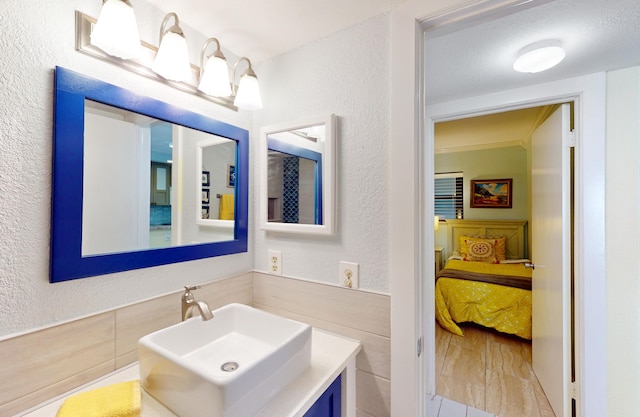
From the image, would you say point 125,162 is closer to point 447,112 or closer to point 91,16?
point 91,16

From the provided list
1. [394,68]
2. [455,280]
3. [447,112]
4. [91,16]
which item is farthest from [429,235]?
[91,16]

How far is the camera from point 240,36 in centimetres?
117

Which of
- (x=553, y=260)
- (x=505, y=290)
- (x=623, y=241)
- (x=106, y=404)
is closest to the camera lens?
(x=106, y=404)

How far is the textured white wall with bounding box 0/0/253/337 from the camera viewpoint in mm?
678

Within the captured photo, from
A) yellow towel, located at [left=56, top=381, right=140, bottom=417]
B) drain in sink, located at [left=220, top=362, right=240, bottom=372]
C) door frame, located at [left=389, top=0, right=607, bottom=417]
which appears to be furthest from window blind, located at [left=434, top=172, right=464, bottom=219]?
yellow towel, located at [left=56, top=381, right=140, bottom=417]

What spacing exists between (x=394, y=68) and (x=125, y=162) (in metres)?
1.01

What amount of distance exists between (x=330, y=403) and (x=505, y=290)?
2.65 meters

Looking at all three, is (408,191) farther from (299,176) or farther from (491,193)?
(491,193)

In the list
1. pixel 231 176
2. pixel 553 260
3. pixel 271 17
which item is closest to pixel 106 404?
pixel 231 176

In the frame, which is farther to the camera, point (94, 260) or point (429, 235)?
point (429, 235)

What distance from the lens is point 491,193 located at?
14.0 feet

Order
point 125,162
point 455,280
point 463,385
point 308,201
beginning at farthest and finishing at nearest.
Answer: point 455,280 < point 463,385 < point 308,201 < point 125,162

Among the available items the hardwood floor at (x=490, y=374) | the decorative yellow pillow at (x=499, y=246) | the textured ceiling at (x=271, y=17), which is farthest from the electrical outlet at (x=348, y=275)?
the decorative yellow pillow at (x=499, y=246)

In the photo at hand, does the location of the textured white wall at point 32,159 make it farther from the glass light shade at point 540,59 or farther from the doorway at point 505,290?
the doorway at point 505,290
